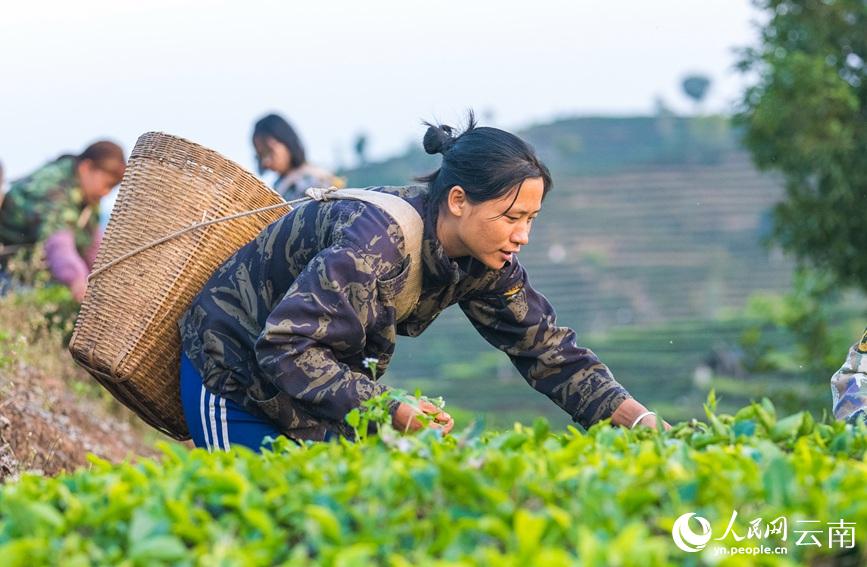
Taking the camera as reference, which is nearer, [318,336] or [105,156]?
[318,336]

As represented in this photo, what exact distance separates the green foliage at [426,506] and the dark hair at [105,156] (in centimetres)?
515

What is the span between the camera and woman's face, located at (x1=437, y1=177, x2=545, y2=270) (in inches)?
129

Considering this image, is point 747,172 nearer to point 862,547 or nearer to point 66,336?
point 66,336

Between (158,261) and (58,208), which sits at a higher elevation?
(158,261)

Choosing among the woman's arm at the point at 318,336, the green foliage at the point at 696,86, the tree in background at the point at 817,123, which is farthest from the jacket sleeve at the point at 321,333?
the green foliage at the point at 696,86

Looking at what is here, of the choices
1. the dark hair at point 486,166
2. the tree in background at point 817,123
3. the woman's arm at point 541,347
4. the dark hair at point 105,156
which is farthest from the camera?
the tree in background at point 817,123

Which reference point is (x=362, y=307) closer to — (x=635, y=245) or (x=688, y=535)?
(x=688, y=535)

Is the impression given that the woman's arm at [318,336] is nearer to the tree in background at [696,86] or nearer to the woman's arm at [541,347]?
the woman's arm at [541,347]

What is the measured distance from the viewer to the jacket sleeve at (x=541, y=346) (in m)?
3.63

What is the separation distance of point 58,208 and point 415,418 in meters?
4.70

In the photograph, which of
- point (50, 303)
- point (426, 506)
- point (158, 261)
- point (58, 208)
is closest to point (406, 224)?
point (158, 261)

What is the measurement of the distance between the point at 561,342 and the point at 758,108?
8.81m

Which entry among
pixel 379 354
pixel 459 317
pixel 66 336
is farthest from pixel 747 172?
pixel 379 354

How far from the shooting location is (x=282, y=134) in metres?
6.79
